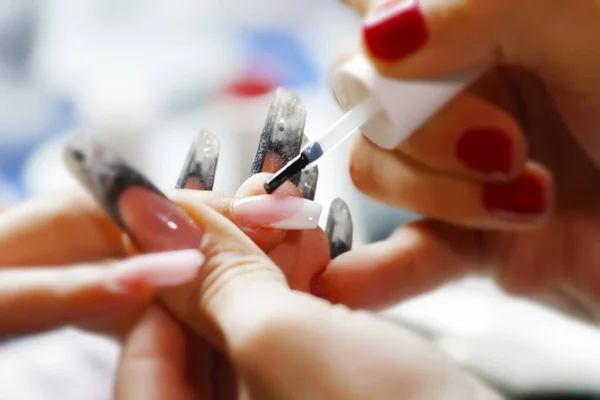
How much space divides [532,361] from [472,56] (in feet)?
0.52

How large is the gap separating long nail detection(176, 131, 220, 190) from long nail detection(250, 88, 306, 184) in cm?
2

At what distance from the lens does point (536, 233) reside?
23cm

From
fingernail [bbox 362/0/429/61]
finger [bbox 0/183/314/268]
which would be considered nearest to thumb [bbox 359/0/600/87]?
fingernail [bbox 362/0/429/61]

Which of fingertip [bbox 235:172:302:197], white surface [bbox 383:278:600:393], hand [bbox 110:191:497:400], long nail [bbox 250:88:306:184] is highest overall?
long nail [bbox 250:88:306:184]

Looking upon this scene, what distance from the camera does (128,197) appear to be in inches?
5.9

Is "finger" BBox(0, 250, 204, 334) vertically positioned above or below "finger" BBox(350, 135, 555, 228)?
above

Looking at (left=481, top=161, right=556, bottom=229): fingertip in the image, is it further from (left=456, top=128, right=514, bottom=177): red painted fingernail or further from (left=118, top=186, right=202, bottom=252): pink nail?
(left=118, top=186, right=202, bottom=252): pink nail

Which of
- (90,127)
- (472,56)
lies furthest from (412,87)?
(90,127)

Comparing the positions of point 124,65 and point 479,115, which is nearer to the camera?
point 479,115

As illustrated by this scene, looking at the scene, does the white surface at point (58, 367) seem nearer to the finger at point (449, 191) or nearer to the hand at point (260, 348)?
the hand at point (260, 348)

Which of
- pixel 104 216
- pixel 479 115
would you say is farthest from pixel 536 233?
pixel 104 216

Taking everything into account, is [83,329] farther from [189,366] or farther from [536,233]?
[536,233]

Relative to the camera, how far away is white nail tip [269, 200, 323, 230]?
20cm

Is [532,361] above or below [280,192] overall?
below
